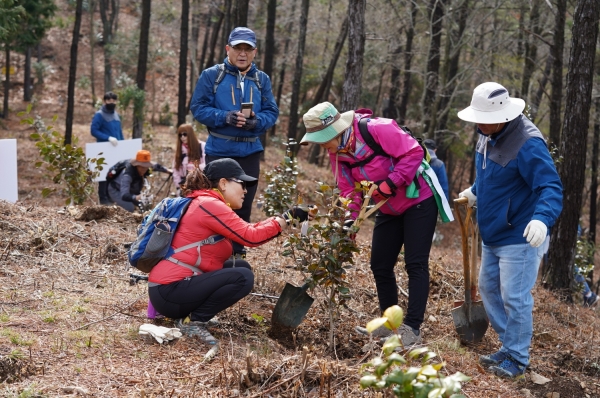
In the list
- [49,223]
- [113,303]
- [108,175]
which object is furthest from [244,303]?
[108,175]

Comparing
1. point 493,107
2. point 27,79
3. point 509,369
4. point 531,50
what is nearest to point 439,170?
point 493,107

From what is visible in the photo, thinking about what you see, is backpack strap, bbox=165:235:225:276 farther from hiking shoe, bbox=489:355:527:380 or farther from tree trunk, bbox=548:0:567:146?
tree trunk, bbox=548:0:567:146

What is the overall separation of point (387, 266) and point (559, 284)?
15.7 feet

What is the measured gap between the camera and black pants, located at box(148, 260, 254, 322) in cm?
481

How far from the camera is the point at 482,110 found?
4.95 meters

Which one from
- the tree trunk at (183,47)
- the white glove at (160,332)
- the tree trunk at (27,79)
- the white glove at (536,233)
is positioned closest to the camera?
the white glove at (536,233)

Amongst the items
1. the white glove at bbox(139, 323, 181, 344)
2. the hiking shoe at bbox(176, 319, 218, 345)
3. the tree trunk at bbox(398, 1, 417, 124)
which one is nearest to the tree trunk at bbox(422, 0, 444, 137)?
the tree trunk at bbox(398, 1, 417, 124)

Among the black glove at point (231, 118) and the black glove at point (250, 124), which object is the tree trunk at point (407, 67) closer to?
the black glove at point (250, 124)

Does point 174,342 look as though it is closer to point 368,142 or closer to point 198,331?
point 198,331

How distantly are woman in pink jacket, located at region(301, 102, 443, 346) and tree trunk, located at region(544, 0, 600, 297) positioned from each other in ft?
14.7

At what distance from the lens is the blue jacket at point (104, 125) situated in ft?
39.1

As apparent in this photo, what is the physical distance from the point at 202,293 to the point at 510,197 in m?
2.20

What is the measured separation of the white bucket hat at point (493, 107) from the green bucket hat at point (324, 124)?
2.74 ft

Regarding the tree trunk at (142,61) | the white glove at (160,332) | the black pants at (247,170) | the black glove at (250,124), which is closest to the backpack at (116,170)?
the black pants at (247,170)
